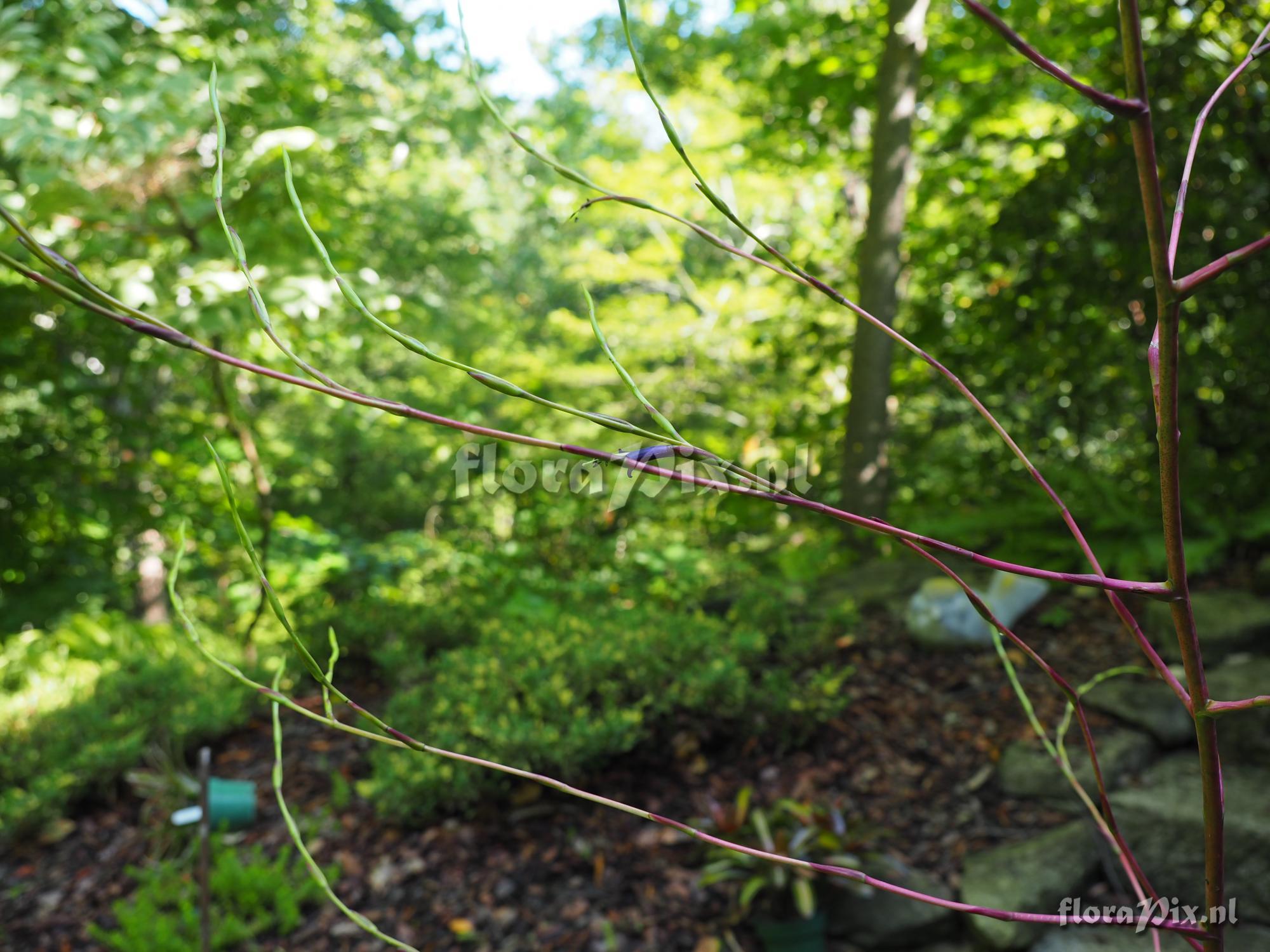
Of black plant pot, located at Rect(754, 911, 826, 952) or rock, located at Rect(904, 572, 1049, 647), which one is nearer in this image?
black plant pot, located at Rect(754, 911, 826, 952)

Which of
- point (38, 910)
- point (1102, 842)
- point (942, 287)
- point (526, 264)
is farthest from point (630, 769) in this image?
Answer: point (526, 264)

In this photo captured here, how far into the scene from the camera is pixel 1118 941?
75.1 inches

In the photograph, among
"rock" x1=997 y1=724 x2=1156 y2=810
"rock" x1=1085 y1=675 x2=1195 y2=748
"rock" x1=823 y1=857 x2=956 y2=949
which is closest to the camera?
"rock" x1=823 y1=857 x2=956 y2=949

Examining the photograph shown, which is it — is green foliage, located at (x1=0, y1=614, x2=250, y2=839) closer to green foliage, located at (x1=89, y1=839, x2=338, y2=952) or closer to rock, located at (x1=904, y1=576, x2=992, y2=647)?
green foliage, located at (x1=89, y1=839, x2=338, y2=952)

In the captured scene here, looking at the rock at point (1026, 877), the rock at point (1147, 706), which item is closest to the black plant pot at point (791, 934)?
the rock at point (1026, 877)

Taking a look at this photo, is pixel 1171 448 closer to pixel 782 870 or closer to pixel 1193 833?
pixel 782 870

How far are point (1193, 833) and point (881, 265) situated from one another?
2.47m

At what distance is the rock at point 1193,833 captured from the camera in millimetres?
1935

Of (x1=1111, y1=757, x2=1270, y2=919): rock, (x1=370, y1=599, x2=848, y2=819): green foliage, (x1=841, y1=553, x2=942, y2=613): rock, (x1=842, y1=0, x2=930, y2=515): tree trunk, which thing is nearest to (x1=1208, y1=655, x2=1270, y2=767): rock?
(x1=1111, y1=757, x2=1270, y2=919): rock

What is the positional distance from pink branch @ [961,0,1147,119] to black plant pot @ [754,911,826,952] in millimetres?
2086

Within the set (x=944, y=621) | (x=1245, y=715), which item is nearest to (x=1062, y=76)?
(x=1245, y=715)

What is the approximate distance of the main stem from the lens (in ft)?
0.98

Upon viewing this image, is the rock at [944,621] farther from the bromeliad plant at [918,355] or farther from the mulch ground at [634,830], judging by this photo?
the bromeliad plant at [918,355]

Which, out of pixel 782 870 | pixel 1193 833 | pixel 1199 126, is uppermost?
pixel 1199 126
